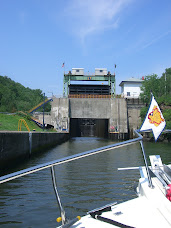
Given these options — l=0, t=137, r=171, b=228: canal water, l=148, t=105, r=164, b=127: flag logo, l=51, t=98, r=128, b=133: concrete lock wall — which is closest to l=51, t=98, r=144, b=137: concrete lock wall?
l=51, t=98, r=128, b=133: concrete lock wall

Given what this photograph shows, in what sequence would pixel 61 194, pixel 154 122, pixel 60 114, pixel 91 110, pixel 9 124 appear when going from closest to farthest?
pixel 154 122 < pixel 61 194 < pixel 9 124 < pixel 60 114 < pixel 91 110

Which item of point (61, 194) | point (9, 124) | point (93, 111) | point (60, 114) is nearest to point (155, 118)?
point (61, 194)

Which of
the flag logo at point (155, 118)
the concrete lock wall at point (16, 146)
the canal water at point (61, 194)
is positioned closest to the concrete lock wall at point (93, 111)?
the concrete lock wall at point (16, 146)

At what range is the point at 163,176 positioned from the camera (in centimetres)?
534

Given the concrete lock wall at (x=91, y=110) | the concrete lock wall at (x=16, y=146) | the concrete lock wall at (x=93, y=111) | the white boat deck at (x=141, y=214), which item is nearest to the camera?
the white boat deck at (x=141, y=214)

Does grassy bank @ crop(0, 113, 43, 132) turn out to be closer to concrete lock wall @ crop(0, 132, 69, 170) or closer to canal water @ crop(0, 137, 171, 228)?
concrete lock wall @ crop(0, 132, 69, 170)

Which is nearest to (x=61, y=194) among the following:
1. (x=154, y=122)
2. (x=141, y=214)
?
(x=154, y=122)

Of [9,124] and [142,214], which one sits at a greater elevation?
[9,124]

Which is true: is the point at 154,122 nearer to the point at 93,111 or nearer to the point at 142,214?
the point at 142,214

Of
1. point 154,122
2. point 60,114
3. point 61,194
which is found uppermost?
point 60,114

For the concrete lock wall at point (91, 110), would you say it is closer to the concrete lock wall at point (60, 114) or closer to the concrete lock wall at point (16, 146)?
the concrete lock wall at point (60, 114)

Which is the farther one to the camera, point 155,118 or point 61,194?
point 61,194

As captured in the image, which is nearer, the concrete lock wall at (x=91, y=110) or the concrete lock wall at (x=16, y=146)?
the concrete lock wall at (x=16, y=146)

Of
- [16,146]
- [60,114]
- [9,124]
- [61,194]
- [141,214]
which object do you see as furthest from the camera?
[60,114]
